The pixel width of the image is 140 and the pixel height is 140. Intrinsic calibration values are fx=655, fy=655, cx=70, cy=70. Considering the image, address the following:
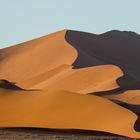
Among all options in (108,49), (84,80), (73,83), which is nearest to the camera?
(84,80)

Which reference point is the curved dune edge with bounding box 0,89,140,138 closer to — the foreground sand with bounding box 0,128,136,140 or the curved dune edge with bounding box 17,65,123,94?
the foreground sand with bounding box 0,128,136,140

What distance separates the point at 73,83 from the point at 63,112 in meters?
15.0

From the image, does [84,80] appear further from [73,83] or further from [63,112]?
[63,112]

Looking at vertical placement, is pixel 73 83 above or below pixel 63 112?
below

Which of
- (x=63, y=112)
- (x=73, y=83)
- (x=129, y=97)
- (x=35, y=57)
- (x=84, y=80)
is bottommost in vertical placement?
(x=35, y=57)

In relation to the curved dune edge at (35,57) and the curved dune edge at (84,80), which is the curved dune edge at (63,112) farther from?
the curved dune edge at (35,57)

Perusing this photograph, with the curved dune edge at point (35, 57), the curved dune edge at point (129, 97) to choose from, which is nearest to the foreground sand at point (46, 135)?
the curved dune edge at point (129, 97)

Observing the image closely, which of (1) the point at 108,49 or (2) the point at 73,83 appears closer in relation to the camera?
(2) the point at 73,83

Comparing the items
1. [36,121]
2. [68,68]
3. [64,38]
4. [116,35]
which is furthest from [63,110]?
[116,35]

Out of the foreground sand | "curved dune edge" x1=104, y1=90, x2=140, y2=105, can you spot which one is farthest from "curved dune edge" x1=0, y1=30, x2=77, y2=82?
the foreground sand

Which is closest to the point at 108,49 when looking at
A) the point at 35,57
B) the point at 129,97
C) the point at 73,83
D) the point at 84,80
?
the point at 35,57

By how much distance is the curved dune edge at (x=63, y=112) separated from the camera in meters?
20.4

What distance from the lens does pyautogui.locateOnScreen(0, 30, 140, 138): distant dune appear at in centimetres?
2097

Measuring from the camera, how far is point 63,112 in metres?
21.9
